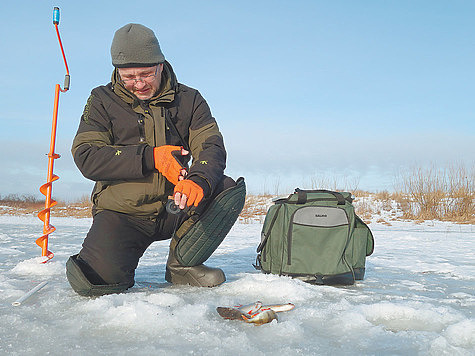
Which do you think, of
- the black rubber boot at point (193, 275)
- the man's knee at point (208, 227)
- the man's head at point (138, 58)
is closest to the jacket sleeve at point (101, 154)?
the man's head at point (138, 58)

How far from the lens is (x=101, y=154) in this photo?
2256 mm

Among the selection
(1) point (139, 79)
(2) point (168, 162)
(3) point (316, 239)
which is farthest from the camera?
(3) point (316, 239)

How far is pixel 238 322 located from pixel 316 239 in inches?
44.8

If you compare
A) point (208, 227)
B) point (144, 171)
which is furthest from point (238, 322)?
point (144, 171)

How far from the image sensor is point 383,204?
38.7ft

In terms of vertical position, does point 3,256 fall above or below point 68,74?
below

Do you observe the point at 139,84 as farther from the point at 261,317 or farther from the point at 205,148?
the point at 261,317

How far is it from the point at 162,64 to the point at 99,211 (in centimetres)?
101

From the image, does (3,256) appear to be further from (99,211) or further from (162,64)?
(162,64)

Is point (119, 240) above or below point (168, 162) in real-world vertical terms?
below

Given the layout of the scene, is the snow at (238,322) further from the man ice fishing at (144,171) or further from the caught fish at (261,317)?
the man ice fishing at (144,171)

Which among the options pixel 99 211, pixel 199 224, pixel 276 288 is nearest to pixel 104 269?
pixel 99 211

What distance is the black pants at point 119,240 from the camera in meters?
2.24

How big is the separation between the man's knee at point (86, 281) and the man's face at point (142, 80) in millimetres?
1034
